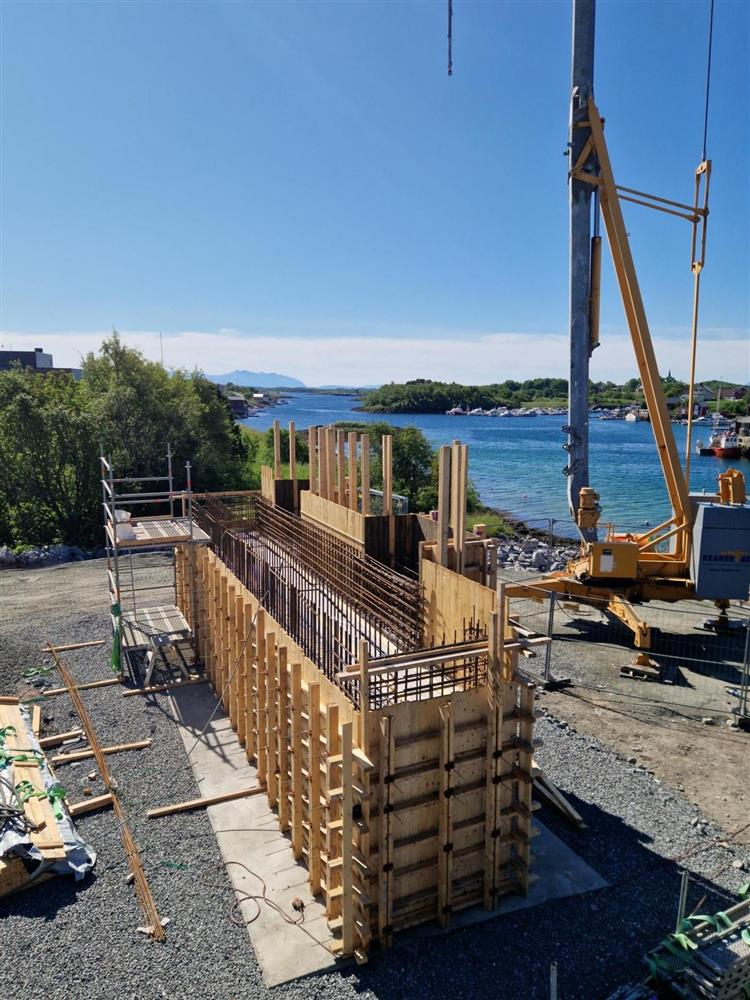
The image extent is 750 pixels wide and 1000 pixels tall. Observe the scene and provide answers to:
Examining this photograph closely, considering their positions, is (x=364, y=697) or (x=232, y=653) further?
(x=232, y=653)

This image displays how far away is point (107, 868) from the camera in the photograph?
8695 millimetres

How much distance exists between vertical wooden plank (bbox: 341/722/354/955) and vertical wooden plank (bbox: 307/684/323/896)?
0.90m

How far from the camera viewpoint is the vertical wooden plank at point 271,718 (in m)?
9.80

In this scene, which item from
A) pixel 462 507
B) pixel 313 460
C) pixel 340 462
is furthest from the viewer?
pixel 313 460

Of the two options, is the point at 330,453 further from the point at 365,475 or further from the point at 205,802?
the point at 205,802

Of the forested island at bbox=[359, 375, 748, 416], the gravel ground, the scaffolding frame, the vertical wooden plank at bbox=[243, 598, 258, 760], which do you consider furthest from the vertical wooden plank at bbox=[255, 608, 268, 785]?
the forested island at bbox=[359, 375, 748, 416]

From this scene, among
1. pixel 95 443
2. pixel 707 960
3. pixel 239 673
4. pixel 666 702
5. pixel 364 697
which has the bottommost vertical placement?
pixel 666 702

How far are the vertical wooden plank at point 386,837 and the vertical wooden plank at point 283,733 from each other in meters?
2.45

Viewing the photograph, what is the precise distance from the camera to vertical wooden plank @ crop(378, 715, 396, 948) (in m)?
7.12

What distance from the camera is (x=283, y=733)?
30.7 ft

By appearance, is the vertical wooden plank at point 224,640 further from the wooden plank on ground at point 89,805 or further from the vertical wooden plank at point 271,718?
the wooden plank on ground at point 89,805

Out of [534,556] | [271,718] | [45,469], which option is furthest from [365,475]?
[45,469]

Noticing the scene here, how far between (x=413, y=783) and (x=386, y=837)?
64cm

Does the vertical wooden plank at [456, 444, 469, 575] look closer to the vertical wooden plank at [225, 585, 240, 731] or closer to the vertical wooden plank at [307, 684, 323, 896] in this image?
the vertical wooden plank at [307, 684, 323, 896]
